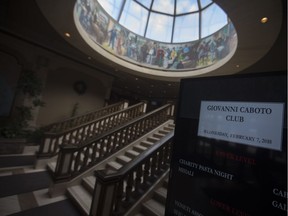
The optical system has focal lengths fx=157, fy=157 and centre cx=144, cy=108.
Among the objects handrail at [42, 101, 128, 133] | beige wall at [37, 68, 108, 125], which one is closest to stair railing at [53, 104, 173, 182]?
handrail at [42, 101, 128, 133]

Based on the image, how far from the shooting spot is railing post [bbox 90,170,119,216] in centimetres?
220

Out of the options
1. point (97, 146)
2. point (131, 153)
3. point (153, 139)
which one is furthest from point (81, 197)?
point (153, 139)

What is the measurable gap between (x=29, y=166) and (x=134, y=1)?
10.4 metres

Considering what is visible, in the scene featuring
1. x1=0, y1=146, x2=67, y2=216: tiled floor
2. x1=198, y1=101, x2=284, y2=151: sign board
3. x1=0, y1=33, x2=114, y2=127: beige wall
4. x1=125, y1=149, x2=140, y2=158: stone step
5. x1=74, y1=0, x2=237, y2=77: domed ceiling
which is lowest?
x1=0, y1=146, x2=67, y2=216: tiled floor

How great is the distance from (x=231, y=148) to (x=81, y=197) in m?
3.22

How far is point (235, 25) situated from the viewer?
4.20 metres

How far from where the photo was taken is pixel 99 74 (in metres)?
9.95

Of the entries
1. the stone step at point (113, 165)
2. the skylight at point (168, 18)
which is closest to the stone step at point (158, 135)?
the stone step at point (113, 165)

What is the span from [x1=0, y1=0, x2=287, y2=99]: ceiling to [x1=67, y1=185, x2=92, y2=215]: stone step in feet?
15.0

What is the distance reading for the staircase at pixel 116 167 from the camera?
298 cm

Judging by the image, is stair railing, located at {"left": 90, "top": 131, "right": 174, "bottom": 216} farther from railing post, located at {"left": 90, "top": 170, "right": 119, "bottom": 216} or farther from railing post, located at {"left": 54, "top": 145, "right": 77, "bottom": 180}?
railing post, located at {"left": 54, "top": 145, "right": 77, "bottom": 180}

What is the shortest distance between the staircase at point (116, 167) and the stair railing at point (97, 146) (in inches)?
6.4

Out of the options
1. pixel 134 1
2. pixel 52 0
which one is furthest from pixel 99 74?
pixel 52 0

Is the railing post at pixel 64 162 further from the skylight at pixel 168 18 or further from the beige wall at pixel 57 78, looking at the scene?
the skylight at pixel 168 18
